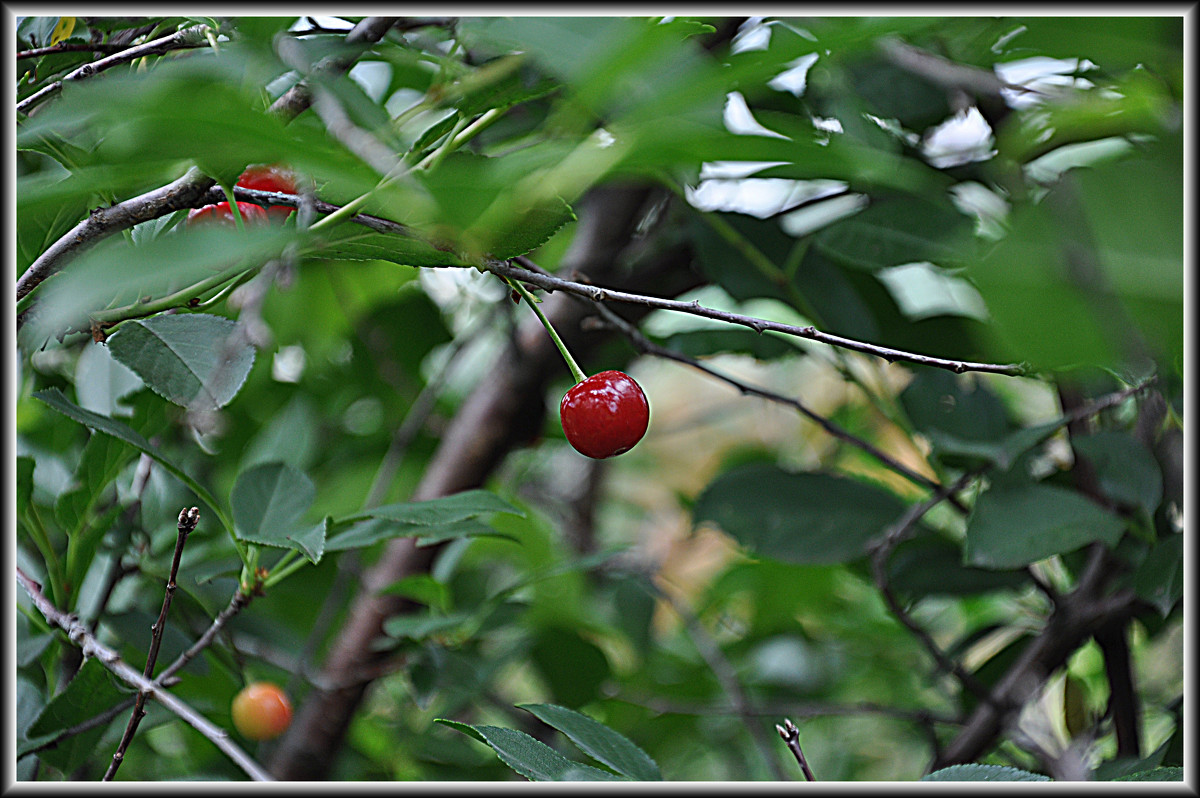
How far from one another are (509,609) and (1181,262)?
0.48 metres

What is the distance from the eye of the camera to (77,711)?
0.41 meters

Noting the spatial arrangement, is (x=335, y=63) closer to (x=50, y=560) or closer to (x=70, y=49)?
(x=70, y=49)

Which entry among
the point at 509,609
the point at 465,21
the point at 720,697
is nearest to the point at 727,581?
the point at 720,697

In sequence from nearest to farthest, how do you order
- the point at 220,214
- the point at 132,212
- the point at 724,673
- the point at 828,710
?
the point at 132,212 → the point at 220,214 → the point at 828,710 → the point at 724,673

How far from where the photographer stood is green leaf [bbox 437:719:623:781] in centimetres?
30

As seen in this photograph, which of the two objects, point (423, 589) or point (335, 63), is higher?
point (335, 63)

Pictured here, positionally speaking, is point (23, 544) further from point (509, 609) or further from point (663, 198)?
point (663, 198)

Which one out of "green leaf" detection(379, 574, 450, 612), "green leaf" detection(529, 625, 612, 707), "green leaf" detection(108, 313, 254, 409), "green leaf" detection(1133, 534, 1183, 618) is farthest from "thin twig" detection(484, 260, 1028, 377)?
"green leaf" detection(529, 625, 612, 707)

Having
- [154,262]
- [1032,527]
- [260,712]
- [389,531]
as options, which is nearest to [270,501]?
[389,531]

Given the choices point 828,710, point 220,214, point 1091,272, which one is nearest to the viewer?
point 1091,272

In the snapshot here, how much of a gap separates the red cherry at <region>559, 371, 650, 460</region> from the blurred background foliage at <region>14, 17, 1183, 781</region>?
0.31ft

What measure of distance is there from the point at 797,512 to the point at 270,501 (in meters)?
0.32

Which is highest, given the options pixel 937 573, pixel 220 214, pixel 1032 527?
pixel 220 214

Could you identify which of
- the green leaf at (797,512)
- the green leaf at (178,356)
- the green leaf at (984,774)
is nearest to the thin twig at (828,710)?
the green leaf at (797,512)
